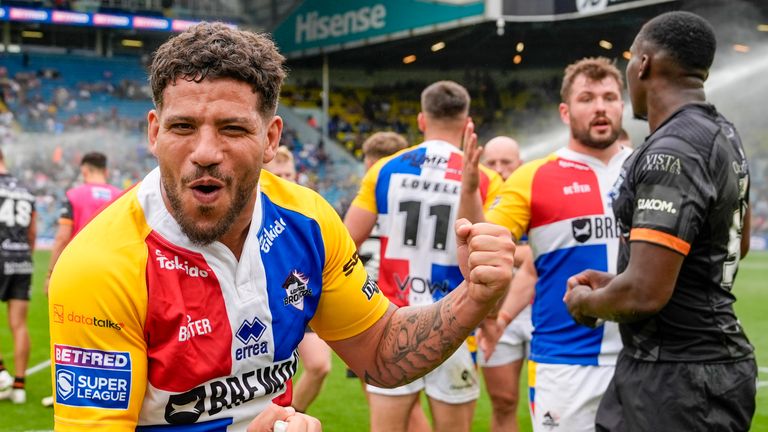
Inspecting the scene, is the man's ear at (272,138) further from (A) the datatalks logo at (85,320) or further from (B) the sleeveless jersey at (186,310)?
(A) the datatalks logo at (85,320)

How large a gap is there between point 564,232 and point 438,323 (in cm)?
185

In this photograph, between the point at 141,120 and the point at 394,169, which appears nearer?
the point at 394,169

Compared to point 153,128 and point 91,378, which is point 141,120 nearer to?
point 153,128

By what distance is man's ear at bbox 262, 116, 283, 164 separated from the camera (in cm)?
257

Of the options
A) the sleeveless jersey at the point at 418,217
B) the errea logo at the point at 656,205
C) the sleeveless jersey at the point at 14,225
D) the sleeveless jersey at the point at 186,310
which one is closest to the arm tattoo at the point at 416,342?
the sleeveless jersey at the point at 186,310

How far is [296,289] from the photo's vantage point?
8.63 feet

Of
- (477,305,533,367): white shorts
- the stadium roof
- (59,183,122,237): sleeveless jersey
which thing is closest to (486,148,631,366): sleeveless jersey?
(477,305,533,367): white shorts

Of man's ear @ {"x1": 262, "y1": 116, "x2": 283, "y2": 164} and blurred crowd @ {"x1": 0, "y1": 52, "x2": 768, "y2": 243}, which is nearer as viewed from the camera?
man's ear @ {"x1": 262, "y1": 116, "x2": 283, "y2": 164}

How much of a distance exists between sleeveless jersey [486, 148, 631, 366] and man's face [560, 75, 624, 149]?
0.39ft

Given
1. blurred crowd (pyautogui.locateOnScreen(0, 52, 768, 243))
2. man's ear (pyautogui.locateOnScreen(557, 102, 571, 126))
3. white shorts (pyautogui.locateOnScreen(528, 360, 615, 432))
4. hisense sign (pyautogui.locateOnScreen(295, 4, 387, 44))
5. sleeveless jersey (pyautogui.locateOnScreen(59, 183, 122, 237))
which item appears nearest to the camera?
white shorts (pyautogui.locateOnScreen(528, 360, 615, 432))

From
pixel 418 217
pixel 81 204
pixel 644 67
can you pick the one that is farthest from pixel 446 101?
pixel 81 204

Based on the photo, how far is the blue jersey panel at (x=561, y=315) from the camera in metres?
4.31

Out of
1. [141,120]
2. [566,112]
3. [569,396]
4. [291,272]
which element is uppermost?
[566,112]

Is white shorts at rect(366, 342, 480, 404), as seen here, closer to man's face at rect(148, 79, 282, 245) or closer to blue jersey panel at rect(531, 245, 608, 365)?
blue jersey panel at rect(531, 245, 608, 365)
